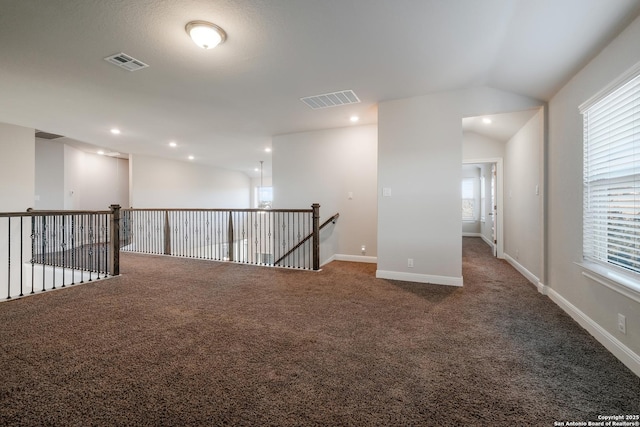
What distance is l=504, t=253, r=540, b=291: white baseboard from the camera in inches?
151

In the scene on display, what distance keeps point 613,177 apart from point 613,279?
2.62 feet

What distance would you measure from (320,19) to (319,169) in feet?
11.2

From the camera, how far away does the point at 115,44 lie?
8.34 ft

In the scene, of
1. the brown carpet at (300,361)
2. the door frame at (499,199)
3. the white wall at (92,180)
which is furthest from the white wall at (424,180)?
the white wall at (92,180)

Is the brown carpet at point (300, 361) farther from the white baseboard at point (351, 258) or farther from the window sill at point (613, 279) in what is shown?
the white baseboard at point (351, 258)

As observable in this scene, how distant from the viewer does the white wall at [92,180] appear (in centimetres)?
728

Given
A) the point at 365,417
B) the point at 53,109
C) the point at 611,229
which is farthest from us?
the point at 53,109

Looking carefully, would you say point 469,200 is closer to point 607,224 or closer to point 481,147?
point 481,147

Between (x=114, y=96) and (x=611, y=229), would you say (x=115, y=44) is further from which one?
(x=611, y=229)

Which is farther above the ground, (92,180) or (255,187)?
(255,187)

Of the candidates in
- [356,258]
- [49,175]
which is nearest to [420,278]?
[356,258]

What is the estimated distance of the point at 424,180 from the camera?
3.80 m

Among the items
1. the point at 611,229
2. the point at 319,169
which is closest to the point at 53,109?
the point at 319,169

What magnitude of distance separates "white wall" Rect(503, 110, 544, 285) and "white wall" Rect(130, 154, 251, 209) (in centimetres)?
887
